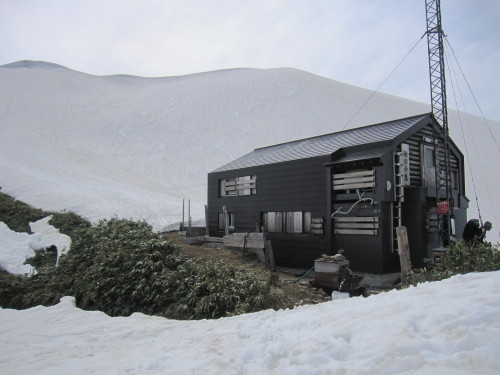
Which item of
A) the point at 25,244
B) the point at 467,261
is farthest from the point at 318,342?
the point at 25,244

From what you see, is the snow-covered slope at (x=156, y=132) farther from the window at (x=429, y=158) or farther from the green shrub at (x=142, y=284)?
the window at (x=429, y=158)

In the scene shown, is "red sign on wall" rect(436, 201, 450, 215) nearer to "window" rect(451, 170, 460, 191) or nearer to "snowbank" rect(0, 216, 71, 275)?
"window" rect(451, 170, 460, 191)

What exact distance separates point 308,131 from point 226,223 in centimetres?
4485

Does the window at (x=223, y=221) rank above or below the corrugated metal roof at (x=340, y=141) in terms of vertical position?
below

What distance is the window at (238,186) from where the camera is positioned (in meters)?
19.0

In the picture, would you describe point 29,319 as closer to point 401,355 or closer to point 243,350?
point 243,350

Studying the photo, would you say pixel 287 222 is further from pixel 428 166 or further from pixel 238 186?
pixel 428 166

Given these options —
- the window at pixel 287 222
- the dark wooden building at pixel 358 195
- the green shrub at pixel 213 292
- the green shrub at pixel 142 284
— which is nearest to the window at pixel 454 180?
the dark wooden building at pixel 358 195

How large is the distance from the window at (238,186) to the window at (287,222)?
1.73 metres

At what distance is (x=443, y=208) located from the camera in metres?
14.7

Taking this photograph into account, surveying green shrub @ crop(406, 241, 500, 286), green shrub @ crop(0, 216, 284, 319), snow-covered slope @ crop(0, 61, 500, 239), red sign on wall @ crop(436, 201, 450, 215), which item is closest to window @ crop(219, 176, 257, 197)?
→ snow-covered slope @ crop(0, 61, 500, 239)

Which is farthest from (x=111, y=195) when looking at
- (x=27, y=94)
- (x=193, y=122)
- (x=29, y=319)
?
(x=27, y=94)

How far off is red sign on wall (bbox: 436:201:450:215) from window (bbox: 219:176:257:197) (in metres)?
8.67

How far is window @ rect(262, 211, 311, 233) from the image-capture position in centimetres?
Result: 1609
